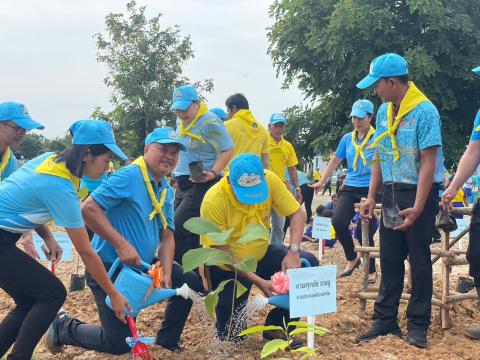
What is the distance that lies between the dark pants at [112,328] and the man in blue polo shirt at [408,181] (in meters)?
1.15

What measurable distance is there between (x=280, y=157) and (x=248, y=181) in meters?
3.67

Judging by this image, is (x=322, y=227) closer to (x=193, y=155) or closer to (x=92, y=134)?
(x=193, y=155)

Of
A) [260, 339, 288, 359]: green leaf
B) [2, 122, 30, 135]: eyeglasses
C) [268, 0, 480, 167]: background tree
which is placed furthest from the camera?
[268, 0, 480, 167]: background tree

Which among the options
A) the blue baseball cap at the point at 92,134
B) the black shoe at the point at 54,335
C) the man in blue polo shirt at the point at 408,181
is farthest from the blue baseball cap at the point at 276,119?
the blue baseball cap at the point at 92,134

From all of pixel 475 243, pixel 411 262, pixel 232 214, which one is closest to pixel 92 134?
pixel 232 214

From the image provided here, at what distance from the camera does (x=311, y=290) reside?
9.82ft

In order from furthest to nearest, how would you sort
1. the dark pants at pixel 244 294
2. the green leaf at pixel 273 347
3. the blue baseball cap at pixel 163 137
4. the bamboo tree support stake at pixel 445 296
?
the bamboo tree support stake at pixel 445 296 < the dark pants at pixel 244 294 < the blue baseball cap at pixel 163 137 < the green leaf at pixel 273 347

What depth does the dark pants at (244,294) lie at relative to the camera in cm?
358

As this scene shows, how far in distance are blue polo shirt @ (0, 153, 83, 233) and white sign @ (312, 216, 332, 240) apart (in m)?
4.43

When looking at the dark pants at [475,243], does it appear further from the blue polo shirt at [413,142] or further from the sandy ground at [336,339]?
the sandy ground at [336,339]

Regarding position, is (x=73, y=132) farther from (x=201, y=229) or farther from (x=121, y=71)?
(x=121, y=71)

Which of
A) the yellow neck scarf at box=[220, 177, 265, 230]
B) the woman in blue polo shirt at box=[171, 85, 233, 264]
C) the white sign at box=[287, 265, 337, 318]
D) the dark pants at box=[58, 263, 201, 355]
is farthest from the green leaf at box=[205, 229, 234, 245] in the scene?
the woman in blue polo shirt at box=[171, 85, 233, 264]

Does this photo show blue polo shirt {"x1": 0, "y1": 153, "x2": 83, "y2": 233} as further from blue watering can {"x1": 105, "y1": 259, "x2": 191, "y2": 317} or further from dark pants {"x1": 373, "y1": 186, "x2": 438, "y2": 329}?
dark pants {"x1": 373, "y1": 186, "x2": 438, "y2": 329}

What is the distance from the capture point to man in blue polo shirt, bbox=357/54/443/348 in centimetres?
342
